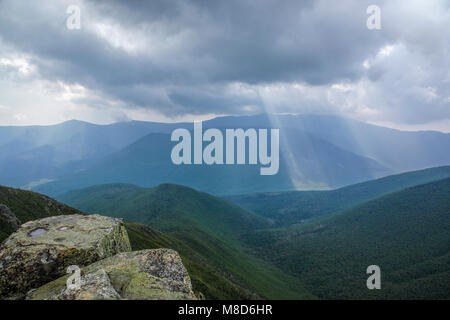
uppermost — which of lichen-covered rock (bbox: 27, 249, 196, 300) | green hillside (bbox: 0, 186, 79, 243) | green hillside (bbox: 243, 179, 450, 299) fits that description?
lichen-covered rock (bbox: 27, 249, 196, 300)

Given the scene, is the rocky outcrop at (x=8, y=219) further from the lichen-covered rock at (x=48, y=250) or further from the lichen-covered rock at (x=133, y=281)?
the lichen-covered rock at (x=133, y=281)

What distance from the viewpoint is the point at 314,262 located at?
586 feet

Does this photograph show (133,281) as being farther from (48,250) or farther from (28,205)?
(28,205)

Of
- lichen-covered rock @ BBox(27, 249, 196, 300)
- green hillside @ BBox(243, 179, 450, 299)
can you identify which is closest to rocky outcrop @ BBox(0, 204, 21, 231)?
lichen-covered rock @ BBox(27, 249, 196, 300)

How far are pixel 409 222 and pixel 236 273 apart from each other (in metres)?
146

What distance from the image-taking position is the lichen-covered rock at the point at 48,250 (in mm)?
15836

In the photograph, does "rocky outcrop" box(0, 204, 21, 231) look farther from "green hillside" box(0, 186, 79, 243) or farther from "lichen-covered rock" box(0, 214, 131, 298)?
"green hillside" box(0, 186, 79, 243)

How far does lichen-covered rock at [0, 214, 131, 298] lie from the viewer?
623 inches

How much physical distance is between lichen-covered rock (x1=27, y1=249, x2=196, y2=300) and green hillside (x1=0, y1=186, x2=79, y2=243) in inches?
2035
